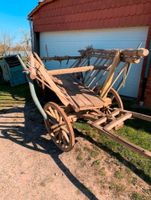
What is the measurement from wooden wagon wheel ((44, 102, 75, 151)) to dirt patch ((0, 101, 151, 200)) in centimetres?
20

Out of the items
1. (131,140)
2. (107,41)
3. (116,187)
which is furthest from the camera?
(107,41)

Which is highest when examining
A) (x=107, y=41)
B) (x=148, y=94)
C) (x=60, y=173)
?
(x=107, y=41)

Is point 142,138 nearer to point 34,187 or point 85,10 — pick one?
point 34,187

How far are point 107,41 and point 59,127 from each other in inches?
168

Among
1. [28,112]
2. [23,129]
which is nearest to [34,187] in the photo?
[23,129]

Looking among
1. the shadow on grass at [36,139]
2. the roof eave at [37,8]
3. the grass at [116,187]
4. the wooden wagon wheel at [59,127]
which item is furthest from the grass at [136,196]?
the roof eave at [37,8]

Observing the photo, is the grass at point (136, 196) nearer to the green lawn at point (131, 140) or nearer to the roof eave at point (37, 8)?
the green lawn at point (131, 140)

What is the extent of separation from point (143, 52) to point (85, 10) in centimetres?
478

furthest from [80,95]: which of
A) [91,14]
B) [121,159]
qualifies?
[91,14]

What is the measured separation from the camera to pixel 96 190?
9.08 feet

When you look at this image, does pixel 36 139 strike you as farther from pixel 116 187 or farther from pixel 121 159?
pixel 116 187

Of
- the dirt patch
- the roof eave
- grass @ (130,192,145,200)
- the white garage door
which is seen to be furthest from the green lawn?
→ the roof eave

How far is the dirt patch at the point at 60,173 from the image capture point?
2.72 metres

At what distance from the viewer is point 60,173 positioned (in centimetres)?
312
